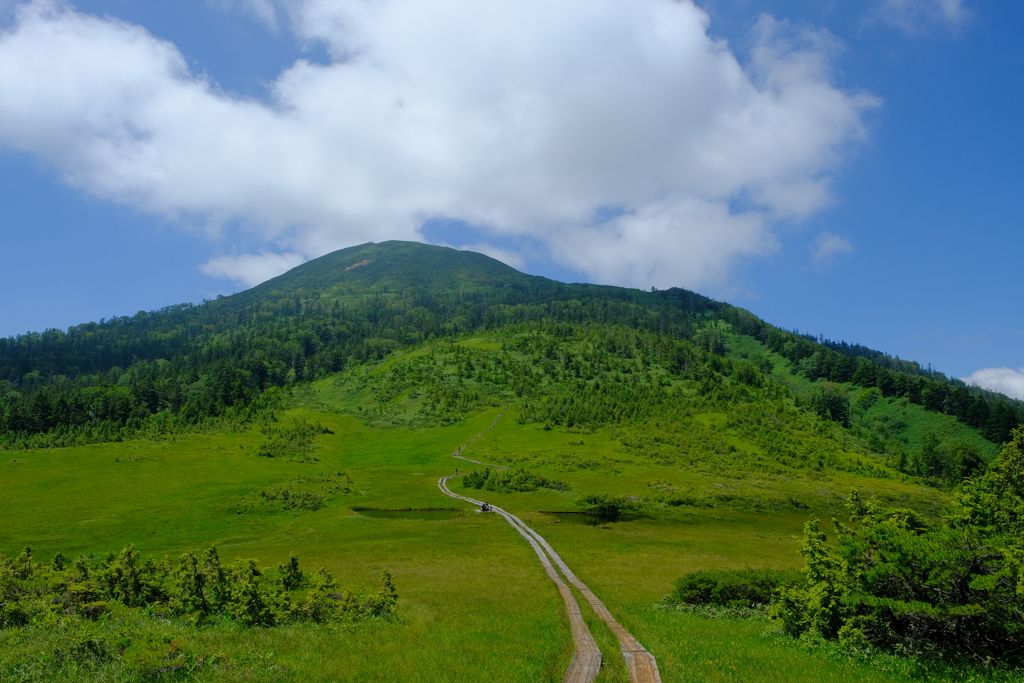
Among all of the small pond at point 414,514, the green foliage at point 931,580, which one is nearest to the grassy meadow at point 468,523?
the green foliage at point 931,580

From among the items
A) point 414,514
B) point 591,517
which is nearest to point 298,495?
point 414,514

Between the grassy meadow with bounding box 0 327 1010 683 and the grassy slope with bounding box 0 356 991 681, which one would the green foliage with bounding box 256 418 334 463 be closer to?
the grassy meadow with bounding box 0 327 1010 683

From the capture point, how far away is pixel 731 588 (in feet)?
103

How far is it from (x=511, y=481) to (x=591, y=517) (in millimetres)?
24380

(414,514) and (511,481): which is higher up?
(511,481)

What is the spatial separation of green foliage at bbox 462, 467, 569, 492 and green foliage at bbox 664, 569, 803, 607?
6994 cm

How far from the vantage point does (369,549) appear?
56000 mm

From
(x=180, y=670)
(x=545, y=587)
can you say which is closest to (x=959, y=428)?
(x=545, y=587)

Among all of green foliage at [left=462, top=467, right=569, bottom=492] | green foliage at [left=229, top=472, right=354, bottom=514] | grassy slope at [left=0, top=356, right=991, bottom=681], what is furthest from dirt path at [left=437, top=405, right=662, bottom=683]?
green foliage at [left=462, top=467, right=569, bottom=492]

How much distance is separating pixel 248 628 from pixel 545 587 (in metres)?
19.9

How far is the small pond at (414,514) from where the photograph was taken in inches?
3068

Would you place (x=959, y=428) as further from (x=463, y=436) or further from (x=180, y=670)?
(x=180, y=670)

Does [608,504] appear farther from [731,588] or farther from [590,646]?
[590,646]

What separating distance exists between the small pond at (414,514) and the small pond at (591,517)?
1571 centimetres
